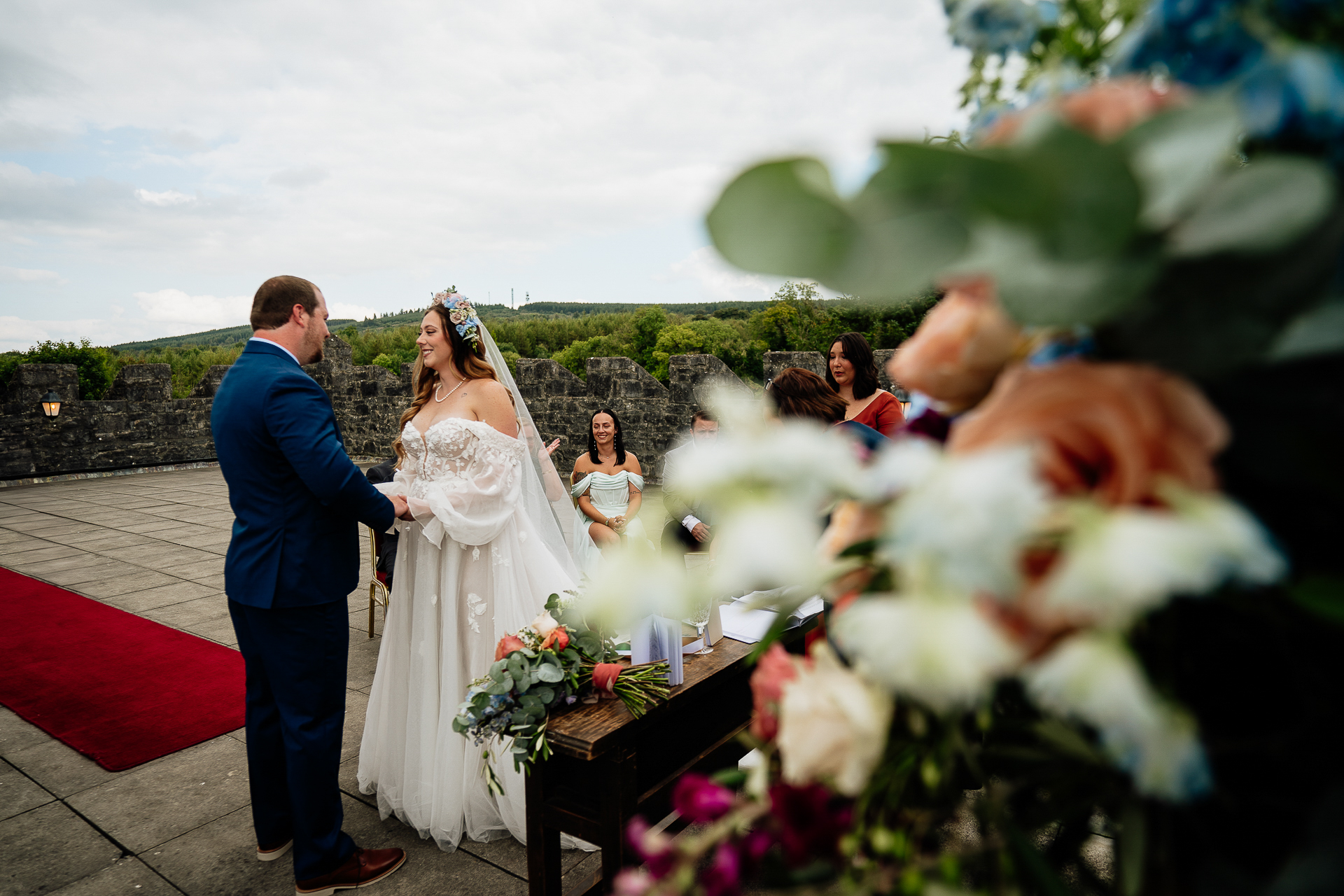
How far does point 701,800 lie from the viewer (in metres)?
0.50

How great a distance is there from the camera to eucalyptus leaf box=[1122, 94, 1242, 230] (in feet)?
0.90

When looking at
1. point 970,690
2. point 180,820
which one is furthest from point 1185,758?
point 180,820

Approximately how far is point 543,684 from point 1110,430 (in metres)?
1.92

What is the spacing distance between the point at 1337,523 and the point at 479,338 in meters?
3.24

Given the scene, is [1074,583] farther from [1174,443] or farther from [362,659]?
[362,659]

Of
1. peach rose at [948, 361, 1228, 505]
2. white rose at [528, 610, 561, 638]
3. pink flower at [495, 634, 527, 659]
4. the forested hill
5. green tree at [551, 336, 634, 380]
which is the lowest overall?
pink flower at [495, 634, 527, 659]

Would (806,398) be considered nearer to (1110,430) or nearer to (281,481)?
(281,481)

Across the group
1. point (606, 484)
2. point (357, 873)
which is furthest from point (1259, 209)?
point (606, 484)

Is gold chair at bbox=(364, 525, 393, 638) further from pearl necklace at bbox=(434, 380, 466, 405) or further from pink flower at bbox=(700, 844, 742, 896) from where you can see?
pink flower at bbox=(700, 844, 742, 896)

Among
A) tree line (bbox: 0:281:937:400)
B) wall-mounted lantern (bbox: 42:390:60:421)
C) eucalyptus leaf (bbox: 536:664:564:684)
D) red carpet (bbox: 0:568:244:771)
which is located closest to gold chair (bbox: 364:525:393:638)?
red carpet (bbox: 0:568:244:771)

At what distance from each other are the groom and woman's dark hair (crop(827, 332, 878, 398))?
8.69 ft

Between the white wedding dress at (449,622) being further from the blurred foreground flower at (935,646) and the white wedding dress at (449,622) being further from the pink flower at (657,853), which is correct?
the blurred foreground flower at (935,646)

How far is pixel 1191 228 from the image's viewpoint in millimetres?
293

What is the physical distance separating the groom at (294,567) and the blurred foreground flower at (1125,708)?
2422mm
